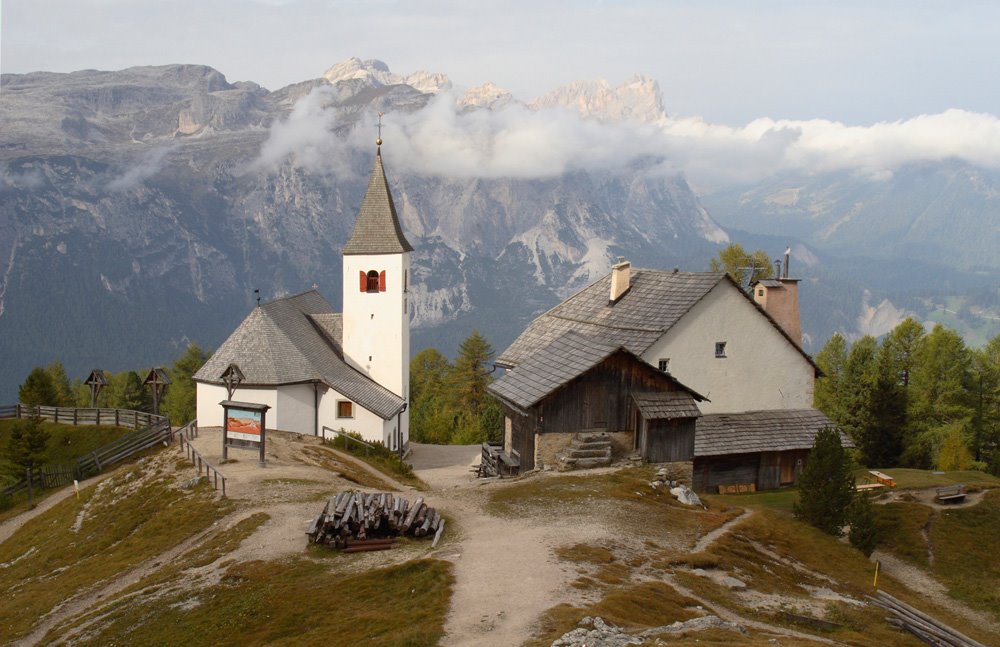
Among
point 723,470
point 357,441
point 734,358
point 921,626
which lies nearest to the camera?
point 921,626

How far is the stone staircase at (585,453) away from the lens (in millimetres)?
31109

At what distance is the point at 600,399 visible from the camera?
3200cm

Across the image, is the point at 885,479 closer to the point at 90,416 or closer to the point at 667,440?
the point at 667,440

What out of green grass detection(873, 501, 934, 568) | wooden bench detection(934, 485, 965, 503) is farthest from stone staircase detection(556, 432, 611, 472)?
wooden bench detection(934, 485, 965, 503)

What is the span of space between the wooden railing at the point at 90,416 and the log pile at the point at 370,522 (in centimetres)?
2828

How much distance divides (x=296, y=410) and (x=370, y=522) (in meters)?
25.7

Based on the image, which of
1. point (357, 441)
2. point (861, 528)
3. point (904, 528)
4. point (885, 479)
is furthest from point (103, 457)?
point (885, 479)

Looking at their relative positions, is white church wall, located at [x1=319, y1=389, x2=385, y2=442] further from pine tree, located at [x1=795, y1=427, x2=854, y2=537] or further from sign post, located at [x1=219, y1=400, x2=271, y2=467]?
pine tree, located at [x1=795, y1=427, x2=854, y2=537]

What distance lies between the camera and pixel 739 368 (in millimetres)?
39844

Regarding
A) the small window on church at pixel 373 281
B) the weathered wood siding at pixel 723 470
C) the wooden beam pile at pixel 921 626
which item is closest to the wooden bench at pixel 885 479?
the weathered wood siding at pixel 723 470

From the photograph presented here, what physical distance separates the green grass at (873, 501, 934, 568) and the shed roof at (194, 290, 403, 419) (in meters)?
27.2

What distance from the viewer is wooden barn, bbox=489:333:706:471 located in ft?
104

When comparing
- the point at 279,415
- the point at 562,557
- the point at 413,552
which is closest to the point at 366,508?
the point at 413,552

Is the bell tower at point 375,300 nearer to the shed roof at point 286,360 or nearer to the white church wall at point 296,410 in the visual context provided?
the shed roof at point 286,360
